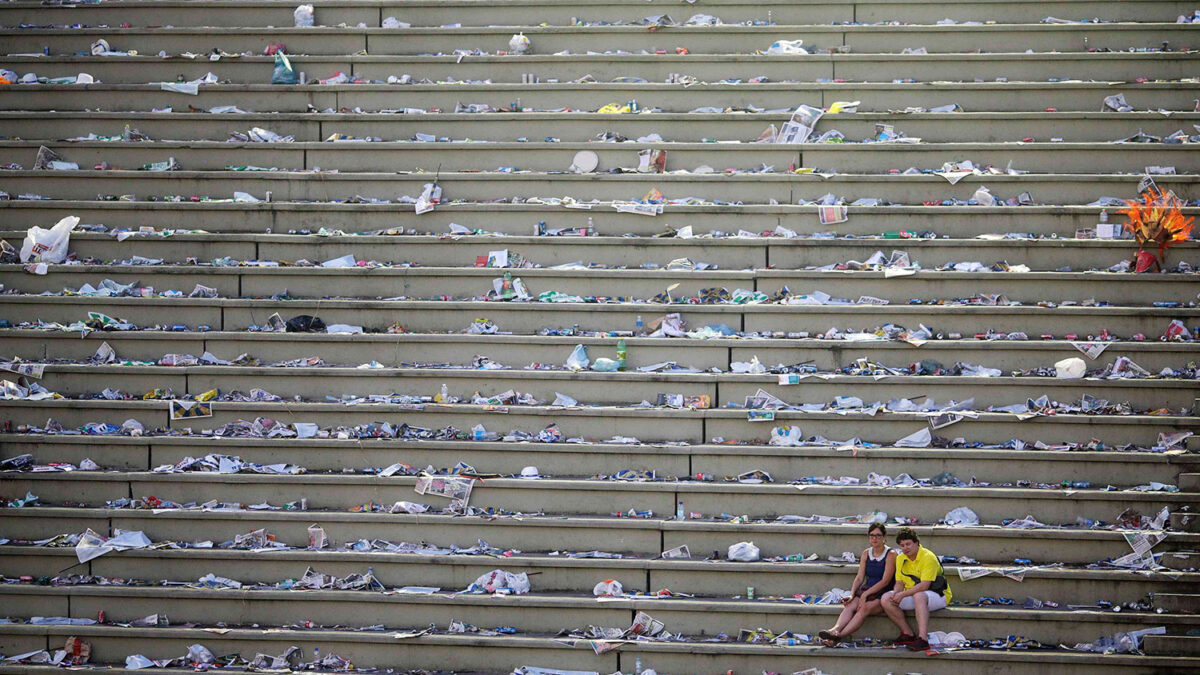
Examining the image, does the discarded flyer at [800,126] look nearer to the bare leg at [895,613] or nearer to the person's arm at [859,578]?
the person's arm at [859,578]

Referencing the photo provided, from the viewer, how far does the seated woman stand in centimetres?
985

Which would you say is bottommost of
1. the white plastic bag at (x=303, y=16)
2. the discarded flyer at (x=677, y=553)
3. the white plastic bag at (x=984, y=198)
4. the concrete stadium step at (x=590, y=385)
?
the discarded flyer at (x=677, y=553)

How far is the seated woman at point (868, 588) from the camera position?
388 inches

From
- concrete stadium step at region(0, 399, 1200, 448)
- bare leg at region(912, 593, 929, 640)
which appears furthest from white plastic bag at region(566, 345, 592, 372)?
bare leg at region(912, 593, 929, 640)

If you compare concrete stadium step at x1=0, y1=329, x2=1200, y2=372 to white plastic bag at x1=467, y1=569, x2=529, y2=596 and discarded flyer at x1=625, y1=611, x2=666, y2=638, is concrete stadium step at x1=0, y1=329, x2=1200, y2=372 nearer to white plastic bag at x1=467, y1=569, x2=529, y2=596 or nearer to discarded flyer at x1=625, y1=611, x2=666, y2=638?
white plastic bag at x1=467, y1=569, x2=529, y2=596

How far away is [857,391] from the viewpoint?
11234 millimetres

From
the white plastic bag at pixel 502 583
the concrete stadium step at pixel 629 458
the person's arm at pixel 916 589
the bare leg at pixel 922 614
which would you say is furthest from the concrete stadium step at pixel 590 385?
the bare leg at pixel 922 614

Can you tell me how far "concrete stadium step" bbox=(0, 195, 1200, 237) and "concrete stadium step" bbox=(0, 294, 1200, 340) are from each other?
0.82 meters

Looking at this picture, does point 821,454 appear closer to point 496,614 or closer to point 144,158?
point 496,614

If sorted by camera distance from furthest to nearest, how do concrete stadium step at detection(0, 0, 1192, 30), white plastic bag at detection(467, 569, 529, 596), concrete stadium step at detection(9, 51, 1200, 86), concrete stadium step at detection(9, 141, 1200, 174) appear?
concrete stadium step at detection(0, 0, 1192, 30), concrete stadium step at detection(9, 51, 1200, 86), concrete stadium step at detection(9, 141, 1200, 174), white plastic bag at detection(467, 569, 529, 596)

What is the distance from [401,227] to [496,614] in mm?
4492

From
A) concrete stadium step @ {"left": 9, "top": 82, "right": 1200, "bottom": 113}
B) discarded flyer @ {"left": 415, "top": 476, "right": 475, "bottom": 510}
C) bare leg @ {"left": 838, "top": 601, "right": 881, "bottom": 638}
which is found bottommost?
bare leg @ {"left": 838, "top": 601, "right": 881, "bottom": 638}

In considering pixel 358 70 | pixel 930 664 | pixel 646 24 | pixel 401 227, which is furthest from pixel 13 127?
pixel 930 664

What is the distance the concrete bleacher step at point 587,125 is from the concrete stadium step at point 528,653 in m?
5.59
